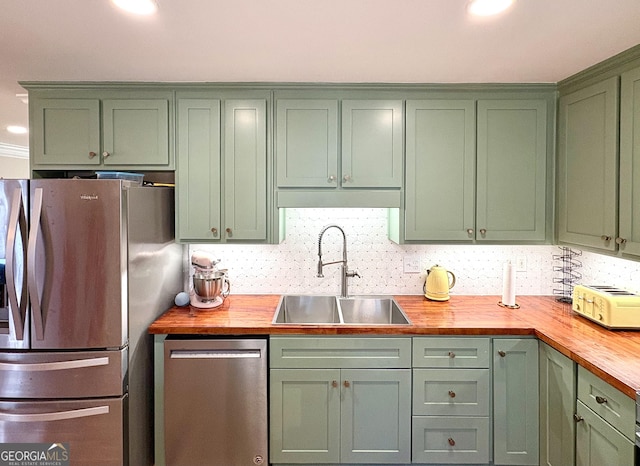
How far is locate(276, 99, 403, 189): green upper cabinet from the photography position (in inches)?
92.7

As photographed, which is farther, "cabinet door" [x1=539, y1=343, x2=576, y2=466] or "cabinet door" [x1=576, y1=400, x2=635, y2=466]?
"cabinet door" [x1=539, y1=343, x2=576, y2=466]

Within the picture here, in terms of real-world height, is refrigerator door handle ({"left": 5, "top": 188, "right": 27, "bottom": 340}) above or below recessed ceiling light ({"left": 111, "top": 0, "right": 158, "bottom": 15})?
below

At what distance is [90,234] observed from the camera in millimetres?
1856

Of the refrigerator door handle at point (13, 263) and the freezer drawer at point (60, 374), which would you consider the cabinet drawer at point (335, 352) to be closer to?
the freezer drawer at point (60, 374)

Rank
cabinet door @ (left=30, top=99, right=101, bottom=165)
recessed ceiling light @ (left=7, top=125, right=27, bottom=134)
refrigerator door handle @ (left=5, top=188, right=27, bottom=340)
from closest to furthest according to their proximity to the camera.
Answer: refrigerator door handle @ (left=5, top=188, right=27, bottom=340)
cabinet door @ (left=30, top=99, right=101, bottom=165)
recessed ceiling light @ (left=7, top=125, right=27, bottom=134)

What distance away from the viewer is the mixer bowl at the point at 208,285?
92.9 inches

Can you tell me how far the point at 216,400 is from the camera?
205 cm

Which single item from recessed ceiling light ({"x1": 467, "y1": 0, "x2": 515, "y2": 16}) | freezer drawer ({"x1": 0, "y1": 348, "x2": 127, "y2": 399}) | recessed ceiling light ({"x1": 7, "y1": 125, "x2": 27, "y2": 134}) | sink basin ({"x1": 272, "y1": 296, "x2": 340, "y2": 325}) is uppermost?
recessed ceiling light ({"x1": 7, "y1": 125, "x2": 27, "y2": 134})

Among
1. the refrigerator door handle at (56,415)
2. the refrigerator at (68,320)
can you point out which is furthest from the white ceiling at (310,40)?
the refrigerator door handle at (56,415)

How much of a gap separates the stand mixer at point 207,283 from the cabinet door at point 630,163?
2.22 m

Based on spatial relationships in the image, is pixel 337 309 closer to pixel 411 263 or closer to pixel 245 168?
pixel 411 263

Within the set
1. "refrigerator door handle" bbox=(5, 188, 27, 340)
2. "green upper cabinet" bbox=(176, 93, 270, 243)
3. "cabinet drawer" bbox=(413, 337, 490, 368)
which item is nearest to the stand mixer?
"green upper cabinet" bbox=(176, 93, 270, 243)

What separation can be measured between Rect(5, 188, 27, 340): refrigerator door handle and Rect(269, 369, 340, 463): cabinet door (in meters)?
1.25

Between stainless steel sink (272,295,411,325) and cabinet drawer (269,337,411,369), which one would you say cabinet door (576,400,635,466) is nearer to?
cabinet drawer (269,337,411,369)
